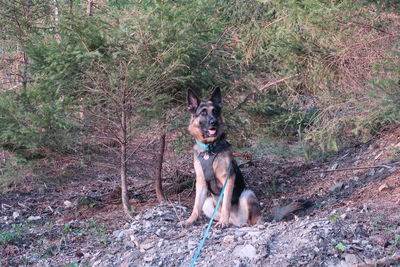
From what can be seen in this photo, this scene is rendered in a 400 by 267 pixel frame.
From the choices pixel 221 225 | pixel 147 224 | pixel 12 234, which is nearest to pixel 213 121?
pixel 221 225

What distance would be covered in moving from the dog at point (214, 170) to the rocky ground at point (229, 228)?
42 cm

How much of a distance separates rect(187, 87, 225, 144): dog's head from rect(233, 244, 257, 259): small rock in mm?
2518

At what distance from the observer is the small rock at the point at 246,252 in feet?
17.1

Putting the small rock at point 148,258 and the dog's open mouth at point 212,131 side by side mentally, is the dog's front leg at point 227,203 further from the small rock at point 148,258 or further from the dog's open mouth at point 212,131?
the small rock at point 148,258

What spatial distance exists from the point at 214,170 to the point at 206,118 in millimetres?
826

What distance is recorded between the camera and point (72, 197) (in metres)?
11.1

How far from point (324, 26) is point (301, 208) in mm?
3356

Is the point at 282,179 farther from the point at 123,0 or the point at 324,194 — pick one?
the point at 123,0

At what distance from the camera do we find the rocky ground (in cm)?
523

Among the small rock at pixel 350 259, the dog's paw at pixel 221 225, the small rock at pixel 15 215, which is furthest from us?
the small rock at pixel 15 215

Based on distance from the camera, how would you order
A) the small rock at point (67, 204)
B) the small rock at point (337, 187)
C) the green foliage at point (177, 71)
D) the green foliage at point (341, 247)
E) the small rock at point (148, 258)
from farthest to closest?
1. the small rock at point (67, 204)
2. the small rock at point (337, 187)
3. the green foliage at point (177, 71)
4. the small rock at point (148, 258)
5. the green foliage at point (341, 247)

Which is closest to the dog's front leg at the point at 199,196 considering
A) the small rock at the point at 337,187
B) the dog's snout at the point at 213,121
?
the dog's snout at the point at 213,121

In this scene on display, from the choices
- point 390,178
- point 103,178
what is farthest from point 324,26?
point 103,178

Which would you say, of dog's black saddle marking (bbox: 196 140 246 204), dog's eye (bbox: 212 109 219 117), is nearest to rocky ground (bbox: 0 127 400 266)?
dog's black saddle marking (bbox: 196 140 246 204)
